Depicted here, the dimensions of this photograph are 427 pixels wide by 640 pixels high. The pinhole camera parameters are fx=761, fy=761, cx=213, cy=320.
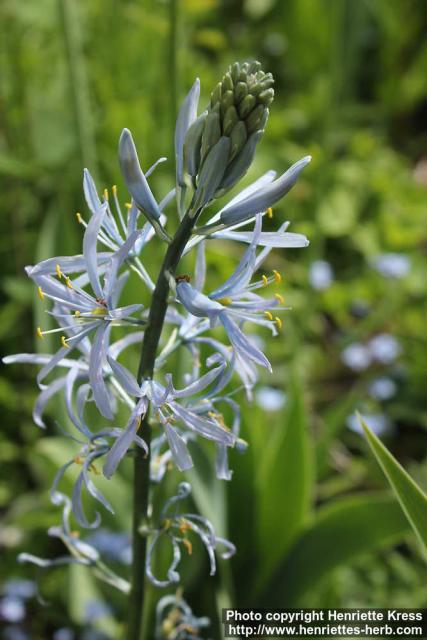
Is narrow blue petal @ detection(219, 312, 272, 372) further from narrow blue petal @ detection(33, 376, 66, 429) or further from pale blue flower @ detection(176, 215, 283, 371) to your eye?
narrow blue petal @ detection(33, 376, 66, 429)

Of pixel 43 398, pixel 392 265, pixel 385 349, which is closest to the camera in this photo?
pixel 43 398

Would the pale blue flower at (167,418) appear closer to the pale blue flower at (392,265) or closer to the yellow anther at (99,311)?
the yellow anther at (99,311)

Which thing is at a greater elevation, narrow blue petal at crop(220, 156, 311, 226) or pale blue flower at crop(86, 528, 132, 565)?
narrow blue petal at crop(220, 156, 311, 226)

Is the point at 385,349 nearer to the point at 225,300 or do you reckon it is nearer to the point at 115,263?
the point at 225,300

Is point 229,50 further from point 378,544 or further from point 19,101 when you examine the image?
point 378,544

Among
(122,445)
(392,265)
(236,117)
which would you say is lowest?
(122,445)

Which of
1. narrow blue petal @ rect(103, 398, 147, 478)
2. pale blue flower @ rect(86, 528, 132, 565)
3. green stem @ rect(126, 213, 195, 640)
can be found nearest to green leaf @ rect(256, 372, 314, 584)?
pale blue flower @ rect(86, 528, 132, 565)

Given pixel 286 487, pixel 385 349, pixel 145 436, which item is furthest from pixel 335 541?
pixel 385 349
